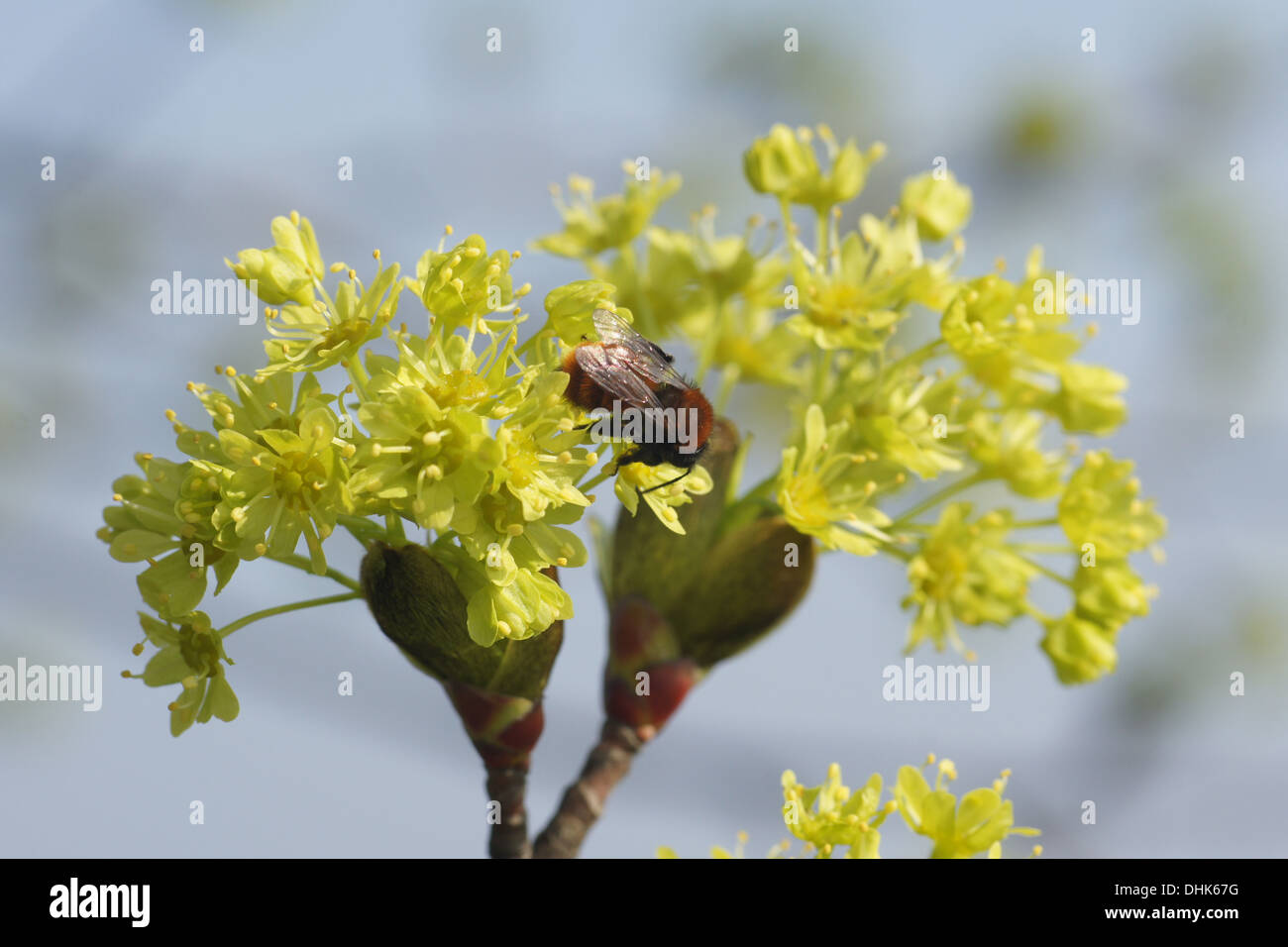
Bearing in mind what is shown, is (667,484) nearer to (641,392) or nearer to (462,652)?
(641,392)

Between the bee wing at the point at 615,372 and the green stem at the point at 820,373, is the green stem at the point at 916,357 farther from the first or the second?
the bee wing at the point at 615,372

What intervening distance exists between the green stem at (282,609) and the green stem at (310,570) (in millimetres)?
18

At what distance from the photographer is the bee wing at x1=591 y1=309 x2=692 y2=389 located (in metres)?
1.97

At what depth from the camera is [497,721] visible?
211 cm

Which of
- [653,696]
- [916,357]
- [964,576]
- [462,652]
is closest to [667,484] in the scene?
[462,652]

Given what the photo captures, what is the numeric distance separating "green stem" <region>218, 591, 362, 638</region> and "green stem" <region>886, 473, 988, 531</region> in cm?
108

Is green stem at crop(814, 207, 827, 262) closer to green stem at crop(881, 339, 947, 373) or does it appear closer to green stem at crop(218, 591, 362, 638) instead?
green stem at crop(881, 339, 947, 373)

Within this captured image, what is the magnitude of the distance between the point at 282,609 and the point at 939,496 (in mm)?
1322

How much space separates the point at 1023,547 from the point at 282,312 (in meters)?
1.55

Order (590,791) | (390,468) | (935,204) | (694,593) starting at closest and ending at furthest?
(390,468)
(590,791)
(694,593)
(935,204)

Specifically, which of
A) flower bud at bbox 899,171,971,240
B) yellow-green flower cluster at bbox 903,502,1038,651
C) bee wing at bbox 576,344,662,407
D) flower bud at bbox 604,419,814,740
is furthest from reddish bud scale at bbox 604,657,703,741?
flower bud at bbox 899,171,971,240
